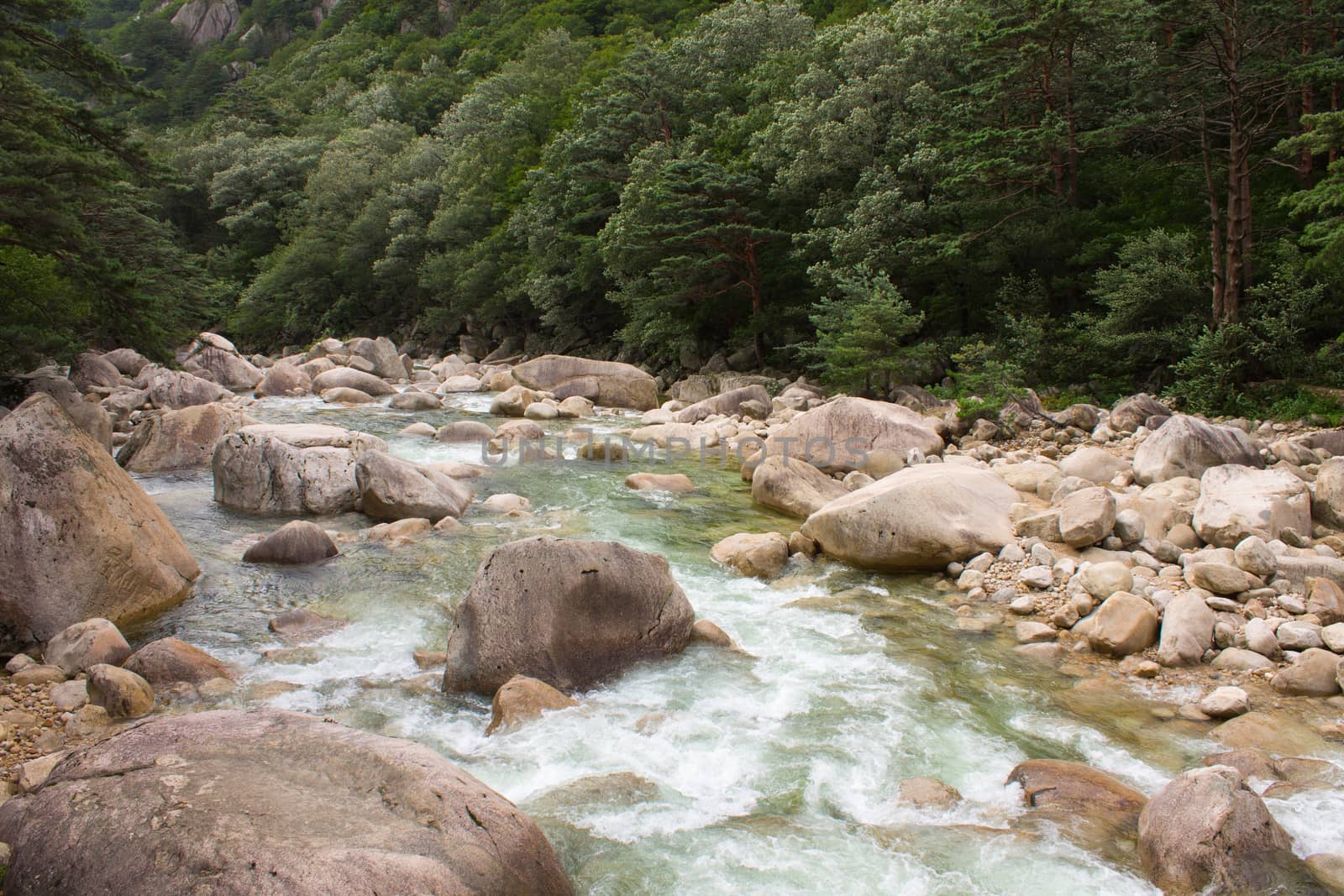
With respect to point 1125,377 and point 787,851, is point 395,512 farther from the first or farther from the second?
point 1125,377

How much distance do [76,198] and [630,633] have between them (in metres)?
11.6

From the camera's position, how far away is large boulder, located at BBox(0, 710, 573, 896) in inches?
130

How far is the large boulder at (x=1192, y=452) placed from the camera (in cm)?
1120

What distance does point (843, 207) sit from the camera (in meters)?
22.4

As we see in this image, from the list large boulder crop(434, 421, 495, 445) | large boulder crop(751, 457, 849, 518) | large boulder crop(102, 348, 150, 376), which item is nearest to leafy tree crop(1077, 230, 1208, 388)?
large boulder crop(751, 457, 849, 518)

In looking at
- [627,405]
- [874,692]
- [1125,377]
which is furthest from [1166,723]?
[627,405]

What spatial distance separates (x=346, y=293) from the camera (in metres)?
45.9

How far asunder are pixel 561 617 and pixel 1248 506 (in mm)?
7293

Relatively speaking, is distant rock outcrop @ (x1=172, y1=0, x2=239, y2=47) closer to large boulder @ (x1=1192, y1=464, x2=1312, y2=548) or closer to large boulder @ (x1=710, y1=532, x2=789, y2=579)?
large boulder @ (x1=710, y1=532, x2=789, y2=579)

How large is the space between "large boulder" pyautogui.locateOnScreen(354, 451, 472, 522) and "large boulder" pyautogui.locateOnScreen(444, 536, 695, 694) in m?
4.57

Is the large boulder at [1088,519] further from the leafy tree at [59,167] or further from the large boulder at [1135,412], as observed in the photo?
the leafy tree at [59,167]

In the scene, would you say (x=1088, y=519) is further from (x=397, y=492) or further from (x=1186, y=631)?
(x=397, y=492)

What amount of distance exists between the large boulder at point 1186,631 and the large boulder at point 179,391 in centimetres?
2098

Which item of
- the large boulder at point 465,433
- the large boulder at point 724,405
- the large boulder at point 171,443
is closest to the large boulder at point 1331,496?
the large boulder at point 724,405
